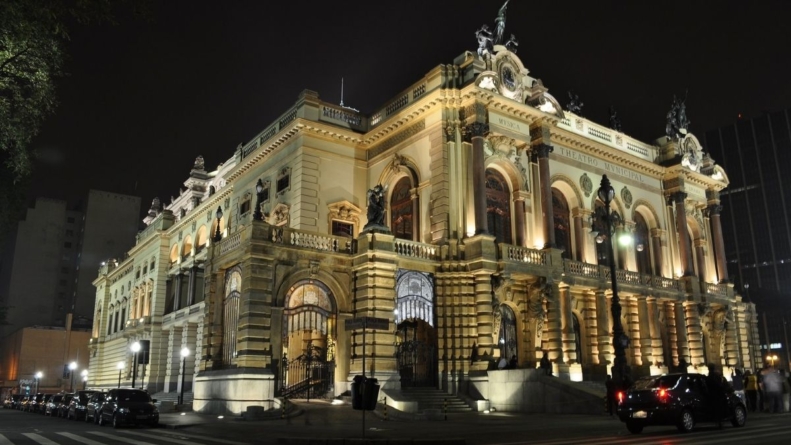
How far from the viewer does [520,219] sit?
34906mm

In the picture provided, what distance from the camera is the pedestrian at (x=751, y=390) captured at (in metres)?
25.8

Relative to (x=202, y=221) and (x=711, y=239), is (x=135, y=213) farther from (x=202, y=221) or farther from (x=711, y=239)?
(x=711, y=239)

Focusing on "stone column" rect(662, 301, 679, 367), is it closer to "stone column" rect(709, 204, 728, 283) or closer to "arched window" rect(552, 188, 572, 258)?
"stone column" rect(709, 204, 728, 283)

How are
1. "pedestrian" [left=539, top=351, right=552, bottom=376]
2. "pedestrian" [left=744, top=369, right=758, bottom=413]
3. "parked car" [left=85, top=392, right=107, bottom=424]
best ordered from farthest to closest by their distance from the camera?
"pedestrian" [left=539, top=351, right=552, bottom=376] → "pedestrian" [left=744, top=369, right=758, bottom=413] → "parked car" [left=85, top=392, right=107, bottom=424]

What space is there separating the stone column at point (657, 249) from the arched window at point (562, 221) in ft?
25.2

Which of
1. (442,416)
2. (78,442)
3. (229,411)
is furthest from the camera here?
(229,411)

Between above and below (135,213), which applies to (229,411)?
below

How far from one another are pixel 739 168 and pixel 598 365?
332ft

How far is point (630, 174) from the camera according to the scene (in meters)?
42.6

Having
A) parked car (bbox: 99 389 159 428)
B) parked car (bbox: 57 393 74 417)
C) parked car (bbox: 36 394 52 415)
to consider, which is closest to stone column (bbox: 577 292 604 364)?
parked car (bbox: 99 389 159 428)

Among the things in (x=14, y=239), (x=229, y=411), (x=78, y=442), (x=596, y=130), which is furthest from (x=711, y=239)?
(x=14, y=239)

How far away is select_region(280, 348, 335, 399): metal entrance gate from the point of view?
28.7 m

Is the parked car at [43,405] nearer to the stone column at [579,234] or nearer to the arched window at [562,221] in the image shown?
the arched window at [562,221]

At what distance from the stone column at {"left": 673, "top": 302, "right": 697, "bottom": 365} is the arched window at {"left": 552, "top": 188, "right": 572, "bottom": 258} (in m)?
8.88
